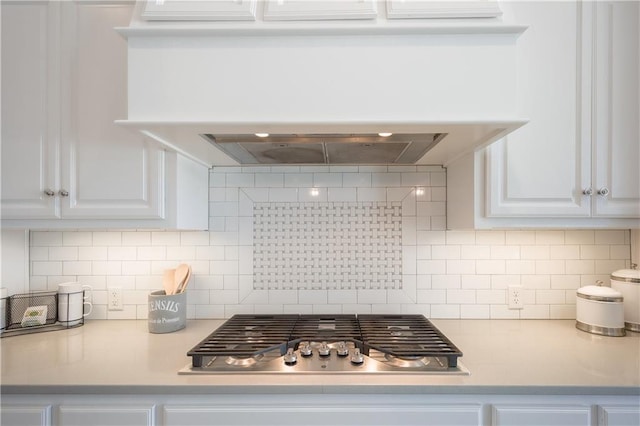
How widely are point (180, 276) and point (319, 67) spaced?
1.14m

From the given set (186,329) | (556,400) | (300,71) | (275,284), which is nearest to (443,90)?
(300,71)

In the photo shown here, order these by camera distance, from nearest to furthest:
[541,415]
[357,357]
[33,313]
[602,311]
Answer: [541,415] < [357,357] < [602,311] < [33,313]

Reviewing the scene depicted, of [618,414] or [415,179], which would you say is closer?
[618,414]

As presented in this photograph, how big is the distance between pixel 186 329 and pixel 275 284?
0.45m

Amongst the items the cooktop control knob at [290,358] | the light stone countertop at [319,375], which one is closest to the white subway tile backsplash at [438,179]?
the light stone countertop at [319,375]

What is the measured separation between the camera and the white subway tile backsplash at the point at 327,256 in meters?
1.73

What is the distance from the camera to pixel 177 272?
1659mm

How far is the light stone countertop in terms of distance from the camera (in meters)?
1.07

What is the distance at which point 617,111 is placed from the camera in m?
1.38

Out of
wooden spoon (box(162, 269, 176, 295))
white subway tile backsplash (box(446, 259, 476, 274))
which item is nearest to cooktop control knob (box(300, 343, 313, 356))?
wooden spoon (box(162, 269, 176, 295))

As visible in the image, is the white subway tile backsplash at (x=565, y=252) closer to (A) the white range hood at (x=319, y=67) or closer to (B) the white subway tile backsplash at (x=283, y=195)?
(A) the white range hood at (x=319, y=67)

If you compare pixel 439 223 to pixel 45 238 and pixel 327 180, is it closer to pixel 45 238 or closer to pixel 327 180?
pixel 327 180

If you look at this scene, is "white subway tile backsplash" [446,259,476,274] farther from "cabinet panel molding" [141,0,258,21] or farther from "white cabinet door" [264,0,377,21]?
"cabinet panel molding" [141,0,258,21]

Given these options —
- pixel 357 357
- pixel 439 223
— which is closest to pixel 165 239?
pixel 357 357
